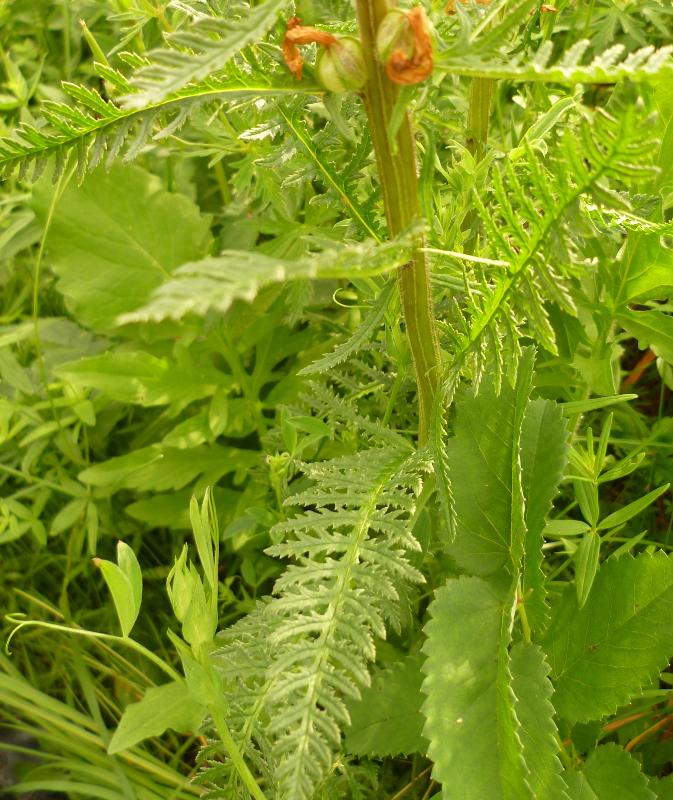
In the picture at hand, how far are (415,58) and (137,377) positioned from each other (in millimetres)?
1107

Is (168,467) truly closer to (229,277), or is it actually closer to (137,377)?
Answer: (137,377)

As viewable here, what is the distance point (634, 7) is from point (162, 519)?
138 centimetres

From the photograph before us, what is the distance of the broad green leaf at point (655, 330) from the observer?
129 cm

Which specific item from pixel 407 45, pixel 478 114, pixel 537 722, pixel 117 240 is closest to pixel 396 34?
pixel 407 45

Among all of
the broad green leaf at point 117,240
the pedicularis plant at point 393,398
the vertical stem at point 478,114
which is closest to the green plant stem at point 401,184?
the pedicularis plant at point 393,398

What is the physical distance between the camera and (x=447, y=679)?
1.00 metres

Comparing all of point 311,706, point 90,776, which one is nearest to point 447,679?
point 311,706

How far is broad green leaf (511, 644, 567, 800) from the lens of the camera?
0.95 metres

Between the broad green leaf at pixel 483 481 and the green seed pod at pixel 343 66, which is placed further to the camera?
the broad green leaf at pixel 483 481

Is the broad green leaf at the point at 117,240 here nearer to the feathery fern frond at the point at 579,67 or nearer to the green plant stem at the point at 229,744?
the green plant stem at the point at 229,744

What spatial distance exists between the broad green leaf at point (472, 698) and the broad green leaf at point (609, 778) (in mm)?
166

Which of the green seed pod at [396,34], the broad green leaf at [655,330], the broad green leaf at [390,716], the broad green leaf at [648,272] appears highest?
the green seed pod at [396,34]

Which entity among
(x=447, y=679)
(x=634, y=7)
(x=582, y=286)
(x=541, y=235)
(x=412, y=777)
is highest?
(x=634, y=7)

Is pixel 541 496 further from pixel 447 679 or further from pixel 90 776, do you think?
pixel 90 776
